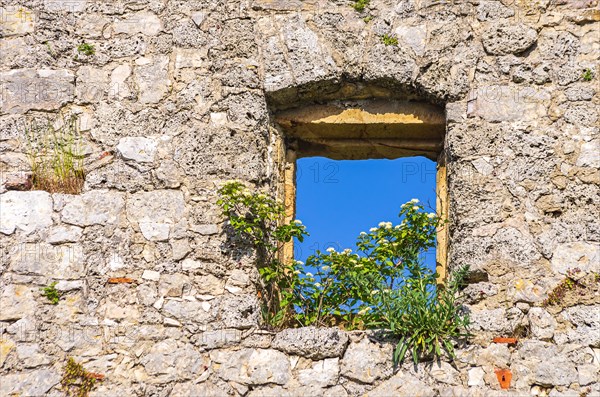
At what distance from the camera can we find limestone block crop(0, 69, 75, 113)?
5.05m

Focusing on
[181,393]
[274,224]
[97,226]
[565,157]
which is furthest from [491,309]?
[97,226]

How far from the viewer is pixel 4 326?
4527 mm

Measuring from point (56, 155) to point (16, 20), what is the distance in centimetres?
100

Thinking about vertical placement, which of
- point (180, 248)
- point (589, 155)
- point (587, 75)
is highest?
point (587, 75)

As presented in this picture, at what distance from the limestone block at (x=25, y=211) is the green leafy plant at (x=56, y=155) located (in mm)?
81

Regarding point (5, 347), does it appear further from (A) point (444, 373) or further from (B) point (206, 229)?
(A) point (444, 373)

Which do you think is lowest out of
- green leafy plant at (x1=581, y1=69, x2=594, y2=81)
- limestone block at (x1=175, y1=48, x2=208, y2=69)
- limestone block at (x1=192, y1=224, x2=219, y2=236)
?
limestone block at (x1=192, y1=224, x2=219, y2=236)

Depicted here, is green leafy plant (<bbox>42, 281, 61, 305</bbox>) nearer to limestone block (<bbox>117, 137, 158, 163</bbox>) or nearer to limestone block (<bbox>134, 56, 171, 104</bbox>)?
limestone block (<bbox>117, 137, 158, 163</bbox>)

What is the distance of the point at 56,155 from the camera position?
16.2 ft

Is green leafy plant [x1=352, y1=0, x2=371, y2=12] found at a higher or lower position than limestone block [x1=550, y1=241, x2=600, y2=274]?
higher

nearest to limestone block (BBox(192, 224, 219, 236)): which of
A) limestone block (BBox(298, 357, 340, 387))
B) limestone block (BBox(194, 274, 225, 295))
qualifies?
limestone block (BBox(194, 274, 225, 295))

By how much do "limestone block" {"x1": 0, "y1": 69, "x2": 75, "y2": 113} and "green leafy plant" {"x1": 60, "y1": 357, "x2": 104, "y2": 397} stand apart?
1643 millimetres

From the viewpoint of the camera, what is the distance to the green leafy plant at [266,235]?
4.62 metres

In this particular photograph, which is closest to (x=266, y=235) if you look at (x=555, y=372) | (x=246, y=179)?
(x=246, y=179)
